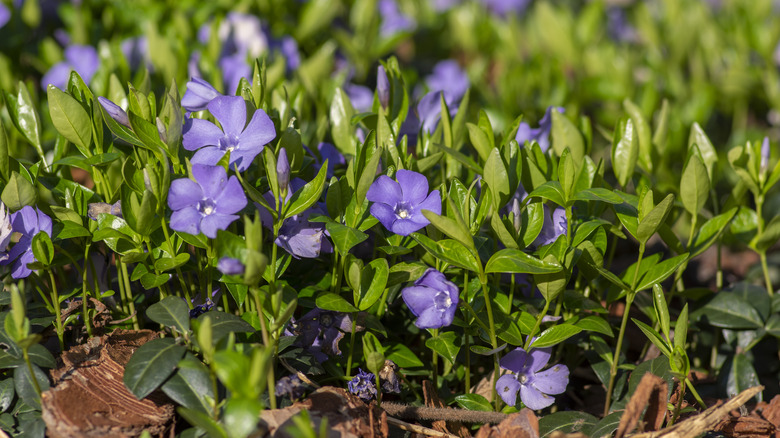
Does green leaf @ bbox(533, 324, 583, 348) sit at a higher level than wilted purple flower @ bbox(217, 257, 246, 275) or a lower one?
lower

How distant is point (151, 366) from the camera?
1.34 m

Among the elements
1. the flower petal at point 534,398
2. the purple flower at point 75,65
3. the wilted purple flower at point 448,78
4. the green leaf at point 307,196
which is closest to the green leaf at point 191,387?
the green leaf at point 307,196

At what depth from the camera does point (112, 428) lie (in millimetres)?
1358

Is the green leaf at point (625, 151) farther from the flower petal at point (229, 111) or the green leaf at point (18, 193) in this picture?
the green leaf at point (18, 193)

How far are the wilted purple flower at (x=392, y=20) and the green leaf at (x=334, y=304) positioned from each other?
7.04 feet

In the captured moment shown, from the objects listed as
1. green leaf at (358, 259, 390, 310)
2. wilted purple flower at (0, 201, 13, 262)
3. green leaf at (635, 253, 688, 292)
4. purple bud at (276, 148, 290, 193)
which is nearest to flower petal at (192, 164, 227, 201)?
purple bud at (276, 148, 290, 193)

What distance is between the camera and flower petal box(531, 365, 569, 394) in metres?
1.59

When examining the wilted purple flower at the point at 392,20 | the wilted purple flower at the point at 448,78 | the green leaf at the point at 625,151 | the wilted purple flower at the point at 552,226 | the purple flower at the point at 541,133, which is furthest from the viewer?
the wilted purple flower at the point at 392,20

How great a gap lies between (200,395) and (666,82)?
2897 mm

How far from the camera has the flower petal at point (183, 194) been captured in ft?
4.40

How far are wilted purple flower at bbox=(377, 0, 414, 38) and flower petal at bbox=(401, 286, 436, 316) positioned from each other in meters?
2.14

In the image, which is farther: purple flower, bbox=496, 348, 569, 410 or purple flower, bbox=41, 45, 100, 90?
purple flower, bbox=41, 45, 100, 90

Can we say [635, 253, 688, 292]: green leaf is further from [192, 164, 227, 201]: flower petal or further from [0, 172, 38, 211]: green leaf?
[0, 172, 38, 211]: green leaf

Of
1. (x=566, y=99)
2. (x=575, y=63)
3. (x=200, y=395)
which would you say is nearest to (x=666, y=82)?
(x=575, y=63)
